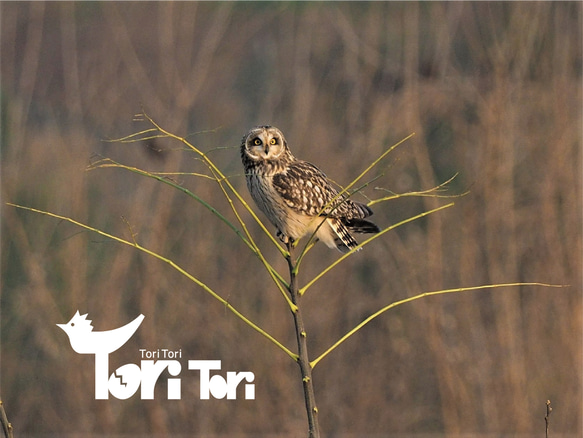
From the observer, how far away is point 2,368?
172 inches

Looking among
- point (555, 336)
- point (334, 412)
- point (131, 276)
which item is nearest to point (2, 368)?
point (131, 276)

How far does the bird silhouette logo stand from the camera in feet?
11.4

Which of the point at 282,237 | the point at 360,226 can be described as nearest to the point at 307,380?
the point at 360,226

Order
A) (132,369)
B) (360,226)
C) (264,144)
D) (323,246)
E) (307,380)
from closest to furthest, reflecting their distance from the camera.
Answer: (307,380)
(360,226)
(264,144)
(132,369)
(323,246)

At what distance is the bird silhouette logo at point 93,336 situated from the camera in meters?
3.46

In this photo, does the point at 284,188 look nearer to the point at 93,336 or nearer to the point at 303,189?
the point at 303,189

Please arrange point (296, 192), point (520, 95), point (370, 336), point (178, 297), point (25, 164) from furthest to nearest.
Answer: point (370, 336), point (25, 164), point (178, 297), point (520, 95), point (296, 192)

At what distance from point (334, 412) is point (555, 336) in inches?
48.0

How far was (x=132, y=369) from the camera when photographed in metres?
3.83

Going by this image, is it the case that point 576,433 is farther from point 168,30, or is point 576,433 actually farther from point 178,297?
point 168,30

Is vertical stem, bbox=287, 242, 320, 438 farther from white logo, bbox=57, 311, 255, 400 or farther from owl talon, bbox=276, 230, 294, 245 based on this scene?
white logo, bbox=57, 311, 255, 400

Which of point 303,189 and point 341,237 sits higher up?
point 303,189

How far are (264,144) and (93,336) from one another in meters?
1.34

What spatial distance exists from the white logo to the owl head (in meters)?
1.12
